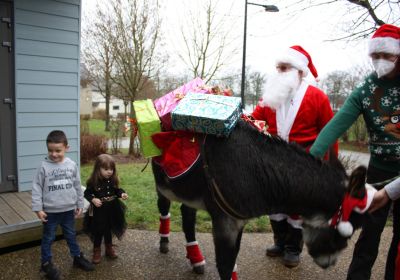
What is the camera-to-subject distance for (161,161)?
2473mm

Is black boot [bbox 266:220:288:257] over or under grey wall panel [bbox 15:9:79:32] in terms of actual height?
under

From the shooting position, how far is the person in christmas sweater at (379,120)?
2076 mm

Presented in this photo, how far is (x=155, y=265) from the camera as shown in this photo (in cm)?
321

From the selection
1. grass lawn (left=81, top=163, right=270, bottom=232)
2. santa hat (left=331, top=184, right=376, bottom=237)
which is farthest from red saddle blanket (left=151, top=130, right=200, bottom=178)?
grass lawn (left=81, top=163, right=270, bottom=232)

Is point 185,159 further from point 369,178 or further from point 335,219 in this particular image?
point 369,178

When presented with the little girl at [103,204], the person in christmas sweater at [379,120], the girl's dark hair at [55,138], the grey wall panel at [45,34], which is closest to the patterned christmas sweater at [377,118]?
the person in christmas sweater at [379,120]

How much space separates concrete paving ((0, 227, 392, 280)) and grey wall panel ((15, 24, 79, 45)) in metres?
2.47

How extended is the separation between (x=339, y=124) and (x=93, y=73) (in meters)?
14.5

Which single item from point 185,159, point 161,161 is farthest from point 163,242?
point 185,159

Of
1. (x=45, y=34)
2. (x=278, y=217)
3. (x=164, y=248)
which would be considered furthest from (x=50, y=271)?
(x=45, y=34)

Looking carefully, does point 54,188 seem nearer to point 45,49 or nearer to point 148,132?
point 148,132

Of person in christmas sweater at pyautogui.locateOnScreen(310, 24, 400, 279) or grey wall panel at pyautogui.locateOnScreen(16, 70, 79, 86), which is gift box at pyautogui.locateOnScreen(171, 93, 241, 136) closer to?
person in christmas sweater at pyautogui.locateOnScreen(310, 24, 400, 279)

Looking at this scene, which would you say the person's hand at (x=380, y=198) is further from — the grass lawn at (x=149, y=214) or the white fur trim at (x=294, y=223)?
the grass lawn at (x=149, y=214)

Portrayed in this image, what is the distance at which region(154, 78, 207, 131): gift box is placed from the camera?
2457 millimetres
